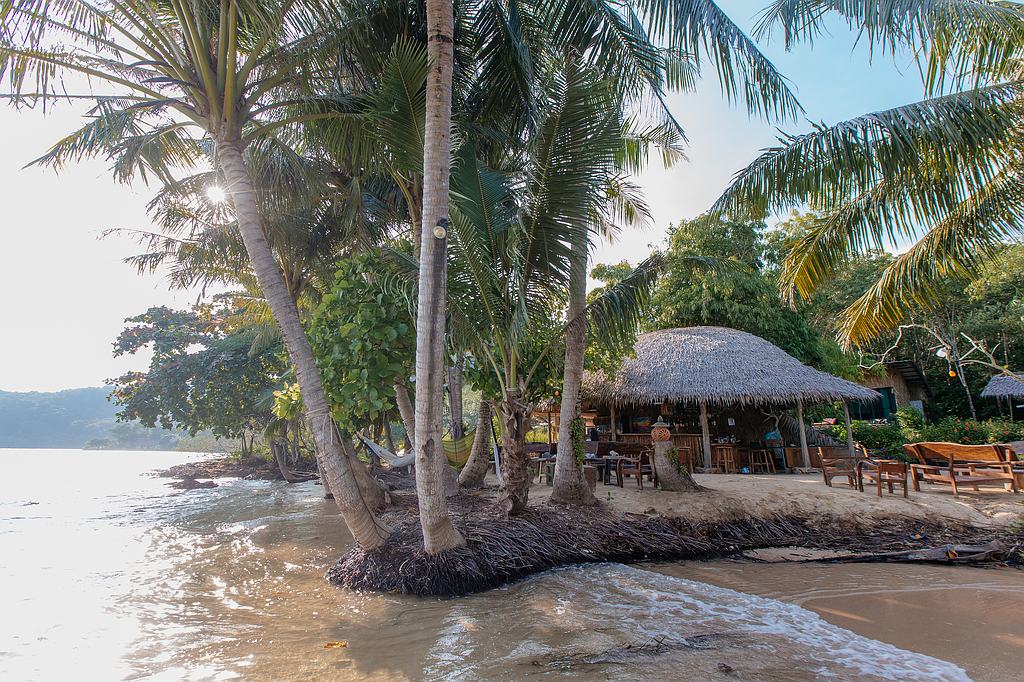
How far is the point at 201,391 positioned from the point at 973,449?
59.2ft

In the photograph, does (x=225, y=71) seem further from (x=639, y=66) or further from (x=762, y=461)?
(x=762, y=461)

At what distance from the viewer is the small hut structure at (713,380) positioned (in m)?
11.8

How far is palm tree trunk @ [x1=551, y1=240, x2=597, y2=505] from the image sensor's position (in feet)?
24.3

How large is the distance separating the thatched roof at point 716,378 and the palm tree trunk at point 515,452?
20.5 ft

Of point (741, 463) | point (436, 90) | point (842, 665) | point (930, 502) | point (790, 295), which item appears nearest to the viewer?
point (842, 665)

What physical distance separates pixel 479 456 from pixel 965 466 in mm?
7989

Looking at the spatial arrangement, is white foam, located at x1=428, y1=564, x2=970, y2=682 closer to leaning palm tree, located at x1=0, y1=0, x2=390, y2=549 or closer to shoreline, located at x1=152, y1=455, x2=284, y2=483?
leaning palm tree, located at x1=0, y1=0, x2=390, y2=549

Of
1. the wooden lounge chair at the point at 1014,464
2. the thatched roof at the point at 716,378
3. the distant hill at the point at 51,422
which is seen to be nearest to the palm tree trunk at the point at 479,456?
the thatched roof at the point at 716,378

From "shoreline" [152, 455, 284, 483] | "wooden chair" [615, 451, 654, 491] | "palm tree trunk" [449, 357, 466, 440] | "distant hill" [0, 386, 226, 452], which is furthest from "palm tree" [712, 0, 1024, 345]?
"distant hill" [0, 386, 226, 452]

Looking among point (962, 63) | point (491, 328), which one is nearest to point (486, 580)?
point (491, 328)

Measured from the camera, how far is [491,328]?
6.18 metres

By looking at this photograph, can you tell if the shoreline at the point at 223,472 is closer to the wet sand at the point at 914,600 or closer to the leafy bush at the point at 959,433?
the wet sand at the point at 914,600

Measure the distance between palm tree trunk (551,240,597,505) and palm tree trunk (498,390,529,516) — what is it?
134 cm

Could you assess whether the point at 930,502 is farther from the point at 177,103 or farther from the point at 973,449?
the point at 177,103
